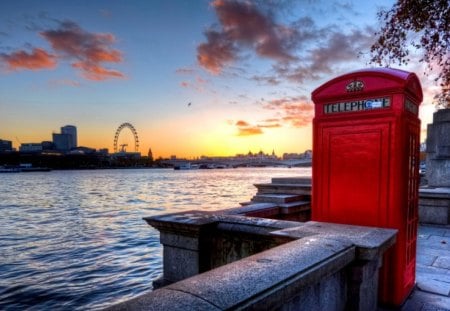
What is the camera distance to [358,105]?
3514mm

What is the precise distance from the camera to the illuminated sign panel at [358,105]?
3.37m

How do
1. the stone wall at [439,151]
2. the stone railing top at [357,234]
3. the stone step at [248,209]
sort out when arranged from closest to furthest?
the stone railing top at [357,234]
the stone step at [248,209]
the stone wall at [439,151]

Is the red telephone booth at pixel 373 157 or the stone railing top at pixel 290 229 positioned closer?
the stone railing top at pixel 290 229

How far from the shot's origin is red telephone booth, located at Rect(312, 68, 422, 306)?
3.33 metres

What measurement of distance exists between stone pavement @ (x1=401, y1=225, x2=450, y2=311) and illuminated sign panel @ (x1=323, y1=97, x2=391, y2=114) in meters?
2.16

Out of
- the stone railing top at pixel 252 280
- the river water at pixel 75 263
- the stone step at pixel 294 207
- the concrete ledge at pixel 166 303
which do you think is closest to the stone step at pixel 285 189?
the stone step at pixel 294 207

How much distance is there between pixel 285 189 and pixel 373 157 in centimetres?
414

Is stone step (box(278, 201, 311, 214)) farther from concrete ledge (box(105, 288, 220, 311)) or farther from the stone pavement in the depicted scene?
concrete ledge (box(105, 288, 220, 311))

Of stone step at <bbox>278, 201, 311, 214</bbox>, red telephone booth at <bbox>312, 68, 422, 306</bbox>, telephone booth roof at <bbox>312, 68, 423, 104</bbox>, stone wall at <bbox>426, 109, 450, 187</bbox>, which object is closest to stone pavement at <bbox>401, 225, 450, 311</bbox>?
red telephone booth at <bbox>312, 68, 422, 306</bbox>

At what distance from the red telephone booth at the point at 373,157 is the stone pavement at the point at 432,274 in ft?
0.59

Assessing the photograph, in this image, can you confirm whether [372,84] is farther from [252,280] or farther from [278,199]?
[278,199]

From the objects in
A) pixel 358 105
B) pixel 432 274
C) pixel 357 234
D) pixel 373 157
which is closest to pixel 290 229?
pixel 357 234

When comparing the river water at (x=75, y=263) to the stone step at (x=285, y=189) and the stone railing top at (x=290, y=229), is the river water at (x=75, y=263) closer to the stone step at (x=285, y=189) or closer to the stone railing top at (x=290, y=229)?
the stone step at (x=285, y=189)

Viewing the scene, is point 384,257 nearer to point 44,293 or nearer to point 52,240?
point 44,293
